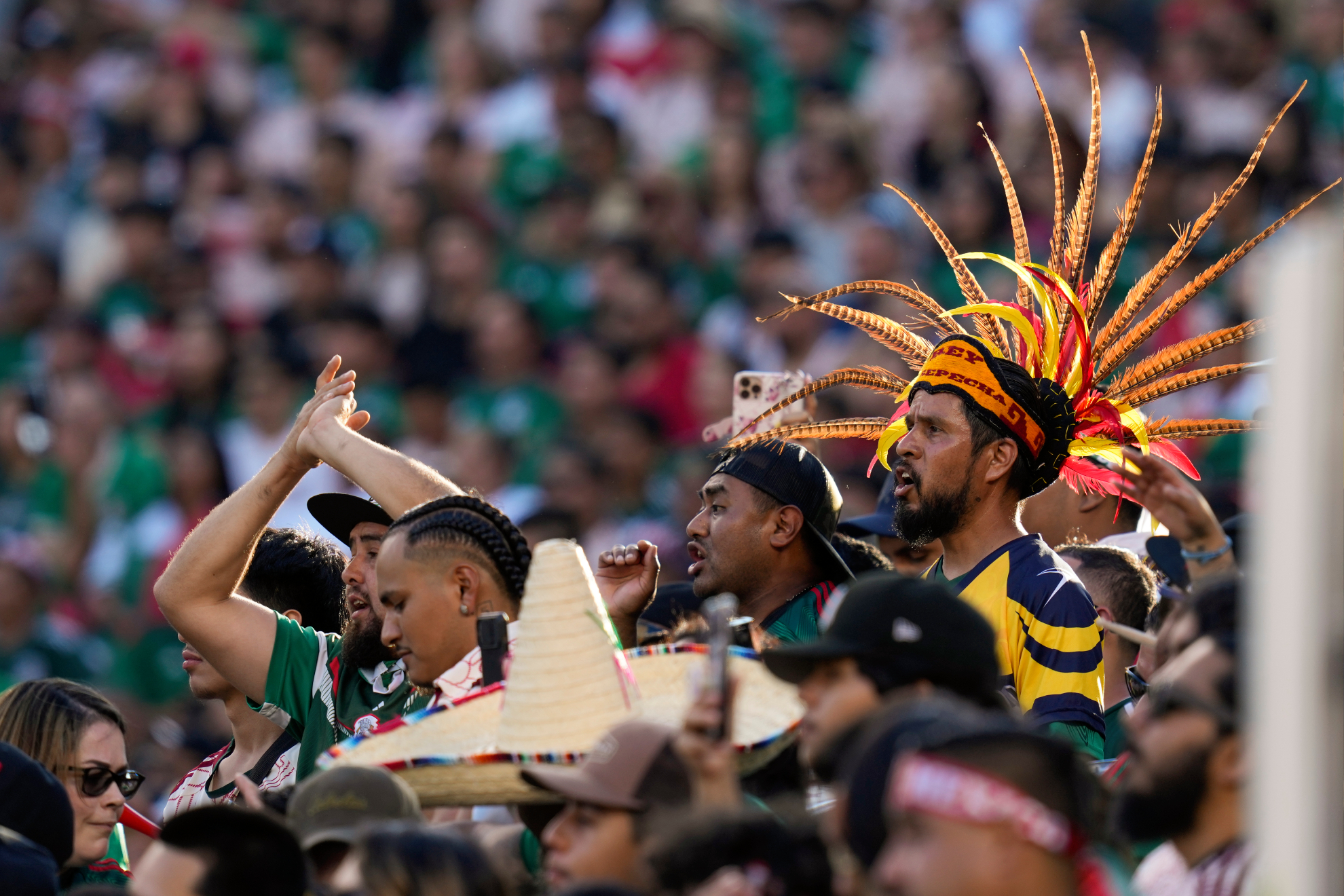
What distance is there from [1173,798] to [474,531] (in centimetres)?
185

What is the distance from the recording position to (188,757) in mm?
6832

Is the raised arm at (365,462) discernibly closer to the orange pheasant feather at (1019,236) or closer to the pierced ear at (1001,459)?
the pierced ear at (1001,459)

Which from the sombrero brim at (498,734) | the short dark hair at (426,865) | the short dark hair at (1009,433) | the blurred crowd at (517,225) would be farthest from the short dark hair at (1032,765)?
the blurred crowd at (517,225)

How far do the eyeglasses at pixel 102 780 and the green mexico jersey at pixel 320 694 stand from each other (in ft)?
1.15

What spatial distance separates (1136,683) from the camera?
398cm

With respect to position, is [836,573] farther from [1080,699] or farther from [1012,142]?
[1012,142]

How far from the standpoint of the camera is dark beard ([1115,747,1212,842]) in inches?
106

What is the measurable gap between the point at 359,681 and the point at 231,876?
4.86ft

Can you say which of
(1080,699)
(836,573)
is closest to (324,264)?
(836,573)

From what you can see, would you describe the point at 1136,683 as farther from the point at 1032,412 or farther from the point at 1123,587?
the point at 1032,412

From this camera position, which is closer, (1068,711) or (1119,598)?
(1068,711)

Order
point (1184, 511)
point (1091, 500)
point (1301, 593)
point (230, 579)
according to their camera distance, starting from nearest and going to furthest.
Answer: point (1301, 593)
point (1184, 511)
point (230, 579)
point (1091, 500)

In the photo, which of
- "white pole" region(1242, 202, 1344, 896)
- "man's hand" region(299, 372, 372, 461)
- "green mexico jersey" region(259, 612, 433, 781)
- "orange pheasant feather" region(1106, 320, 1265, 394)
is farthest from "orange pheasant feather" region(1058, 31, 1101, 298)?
"white pole" region(1242, 202, 1344, 896)

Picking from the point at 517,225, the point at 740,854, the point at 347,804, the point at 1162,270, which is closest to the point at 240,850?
the point at 347,804
